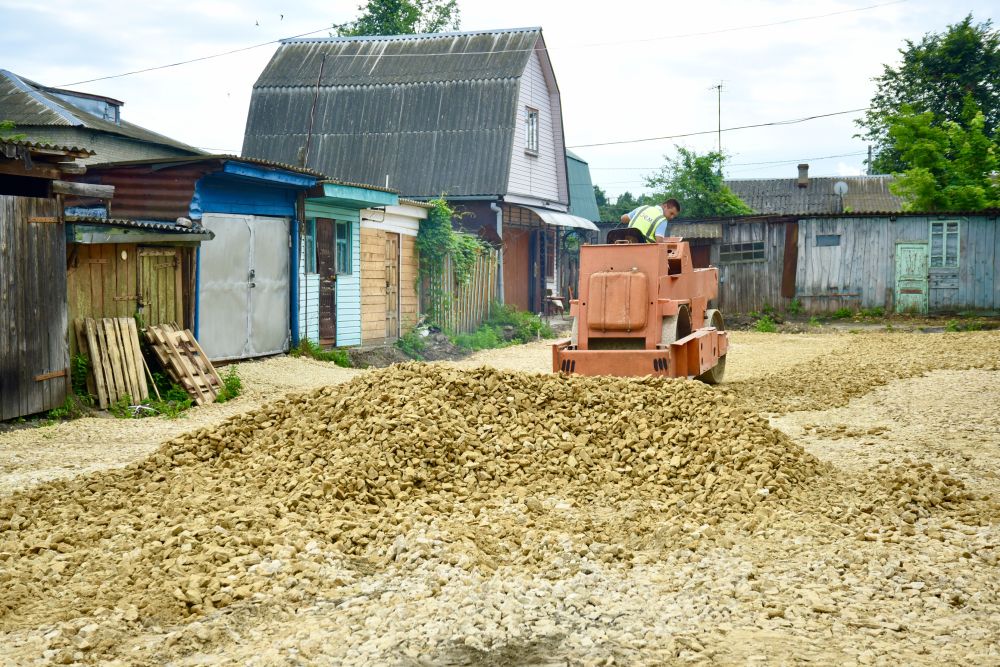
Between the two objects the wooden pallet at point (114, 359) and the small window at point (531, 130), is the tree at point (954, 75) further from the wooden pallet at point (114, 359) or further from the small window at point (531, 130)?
the wooden pallet at point (114, 359)

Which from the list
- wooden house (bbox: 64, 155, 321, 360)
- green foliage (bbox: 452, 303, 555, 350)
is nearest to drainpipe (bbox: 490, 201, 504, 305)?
green foliage (bbox: 452, 303, 555, 350)

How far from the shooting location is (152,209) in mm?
13828

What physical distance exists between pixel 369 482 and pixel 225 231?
8.65 metres

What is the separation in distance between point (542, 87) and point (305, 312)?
14057mm

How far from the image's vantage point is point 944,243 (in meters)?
23.0

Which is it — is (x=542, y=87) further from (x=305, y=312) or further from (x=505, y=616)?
(x=505, y=616)

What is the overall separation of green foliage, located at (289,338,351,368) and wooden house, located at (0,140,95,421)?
5.29m

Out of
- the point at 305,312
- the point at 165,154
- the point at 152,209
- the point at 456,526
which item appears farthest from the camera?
the point at 165,154

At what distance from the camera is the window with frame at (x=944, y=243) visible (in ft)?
75.2

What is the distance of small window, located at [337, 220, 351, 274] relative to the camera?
17.3 metres

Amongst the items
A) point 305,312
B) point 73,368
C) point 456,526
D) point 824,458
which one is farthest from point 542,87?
point 456,526

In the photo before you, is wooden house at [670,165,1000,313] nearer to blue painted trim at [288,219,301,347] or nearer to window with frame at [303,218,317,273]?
window with frame at [303,218,317,273]

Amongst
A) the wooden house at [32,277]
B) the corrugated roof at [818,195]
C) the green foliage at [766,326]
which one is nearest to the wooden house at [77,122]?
the wooden house at [32,277]

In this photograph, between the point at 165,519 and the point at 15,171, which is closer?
the point at 165,519
